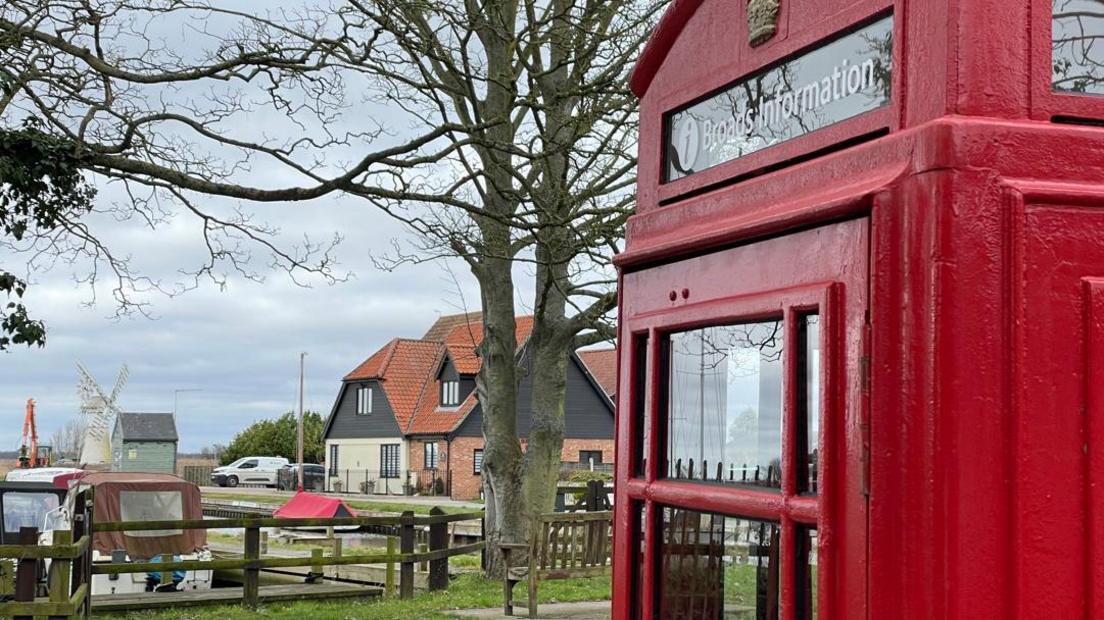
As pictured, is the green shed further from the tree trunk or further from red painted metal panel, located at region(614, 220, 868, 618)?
red painted metal panel, located at region(614, 220, 868, 618)

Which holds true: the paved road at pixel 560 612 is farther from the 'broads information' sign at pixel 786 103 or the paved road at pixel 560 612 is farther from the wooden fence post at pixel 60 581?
the 'broads information' sign at pixel 786 103

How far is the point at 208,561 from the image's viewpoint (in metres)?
16.6

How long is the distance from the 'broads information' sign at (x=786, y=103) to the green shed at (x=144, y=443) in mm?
80647

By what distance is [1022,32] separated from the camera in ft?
8.34

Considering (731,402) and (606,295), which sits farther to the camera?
(606,295)

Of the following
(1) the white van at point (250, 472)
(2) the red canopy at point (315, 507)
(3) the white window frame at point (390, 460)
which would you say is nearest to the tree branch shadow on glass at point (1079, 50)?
(2) the red canopy at point (315, 507)

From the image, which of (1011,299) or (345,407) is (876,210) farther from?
(345,407)

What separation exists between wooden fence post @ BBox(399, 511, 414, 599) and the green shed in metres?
67.2

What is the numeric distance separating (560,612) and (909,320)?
12.3m

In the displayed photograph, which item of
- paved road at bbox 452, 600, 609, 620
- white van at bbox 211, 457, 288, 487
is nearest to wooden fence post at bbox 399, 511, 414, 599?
paved road at bbox 452, 600, 609, 620

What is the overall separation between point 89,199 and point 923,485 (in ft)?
35.7

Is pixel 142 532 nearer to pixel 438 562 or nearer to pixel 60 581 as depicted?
pixel 438 562

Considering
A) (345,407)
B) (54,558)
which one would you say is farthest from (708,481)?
(345,407)

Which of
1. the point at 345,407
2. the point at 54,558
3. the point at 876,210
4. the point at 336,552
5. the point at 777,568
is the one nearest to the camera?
the point at 876,210
